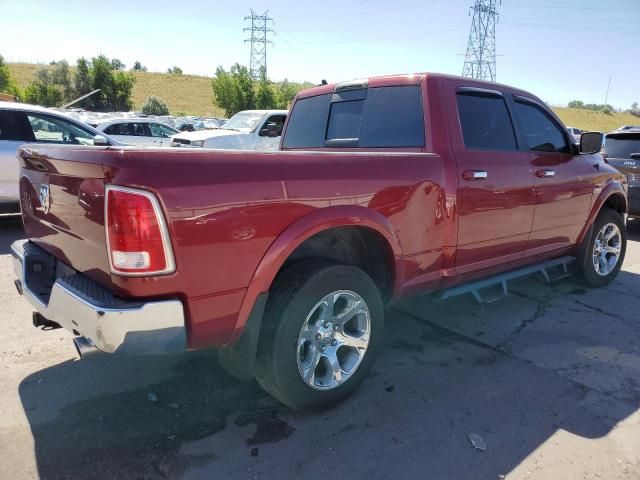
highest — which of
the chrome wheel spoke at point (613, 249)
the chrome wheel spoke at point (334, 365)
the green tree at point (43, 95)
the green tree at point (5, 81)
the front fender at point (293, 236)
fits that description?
the green tree at point (5, 81)

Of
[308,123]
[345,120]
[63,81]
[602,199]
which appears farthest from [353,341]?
[63,81]

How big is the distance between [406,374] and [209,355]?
1.40 metres

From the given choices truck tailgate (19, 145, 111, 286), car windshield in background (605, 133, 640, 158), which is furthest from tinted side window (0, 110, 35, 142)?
car windshield in background (605, 133, 640, 158)

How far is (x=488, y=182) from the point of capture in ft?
11.4

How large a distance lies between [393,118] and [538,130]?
61.2 inches

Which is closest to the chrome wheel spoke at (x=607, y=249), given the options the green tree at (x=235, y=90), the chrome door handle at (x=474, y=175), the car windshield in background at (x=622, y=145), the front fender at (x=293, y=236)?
the chrome door handle at (x=474, y=175)

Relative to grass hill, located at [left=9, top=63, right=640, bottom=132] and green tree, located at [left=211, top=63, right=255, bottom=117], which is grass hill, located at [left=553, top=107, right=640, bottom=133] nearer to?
grass hill, located at [left=9, top=63, right=640, bottom=132]

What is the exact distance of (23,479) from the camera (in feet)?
7.26

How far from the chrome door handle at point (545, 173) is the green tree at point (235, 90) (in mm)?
46621

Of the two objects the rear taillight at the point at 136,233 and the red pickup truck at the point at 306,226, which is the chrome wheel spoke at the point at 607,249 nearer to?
the red pickup truck at the point at 306,226

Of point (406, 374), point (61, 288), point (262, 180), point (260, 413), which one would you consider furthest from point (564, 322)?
point (61, 288)

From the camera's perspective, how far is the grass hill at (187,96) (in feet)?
220

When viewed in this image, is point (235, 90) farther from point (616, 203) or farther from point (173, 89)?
point (616, 203)

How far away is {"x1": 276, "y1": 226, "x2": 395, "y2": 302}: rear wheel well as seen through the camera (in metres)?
2.88
